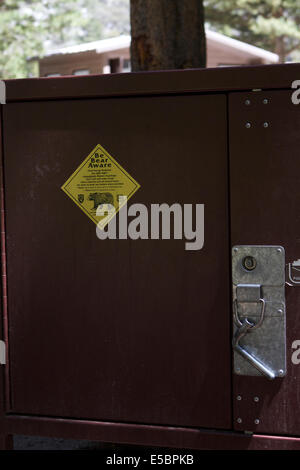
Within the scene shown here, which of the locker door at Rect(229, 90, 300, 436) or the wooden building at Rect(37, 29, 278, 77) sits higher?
the wooden building at Rect(37, 29, 278, 77)

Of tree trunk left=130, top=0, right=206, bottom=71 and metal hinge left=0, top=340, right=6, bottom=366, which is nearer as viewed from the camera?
metal hinge left=0, top=340, right=6, bottom=366

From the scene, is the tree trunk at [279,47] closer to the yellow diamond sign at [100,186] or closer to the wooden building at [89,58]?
the wooden building at [89,58]

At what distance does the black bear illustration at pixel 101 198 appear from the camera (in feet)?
8.43

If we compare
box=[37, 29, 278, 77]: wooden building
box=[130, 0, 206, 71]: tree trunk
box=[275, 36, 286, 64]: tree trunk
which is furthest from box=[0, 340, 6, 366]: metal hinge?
box=[275, 36, 286, 64]: tree trunk

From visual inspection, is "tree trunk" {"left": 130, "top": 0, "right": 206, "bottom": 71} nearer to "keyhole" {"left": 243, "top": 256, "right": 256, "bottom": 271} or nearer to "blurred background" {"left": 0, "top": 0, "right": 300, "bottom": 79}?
"blurred background" {"left": 0, "top": 0, "right": 300, "bottom": 79}

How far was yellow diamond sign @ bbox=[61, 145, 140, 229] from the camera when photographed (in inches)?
100

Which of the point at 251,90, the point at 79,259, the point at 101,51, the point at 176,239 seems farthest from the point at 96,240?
the point at 101,51

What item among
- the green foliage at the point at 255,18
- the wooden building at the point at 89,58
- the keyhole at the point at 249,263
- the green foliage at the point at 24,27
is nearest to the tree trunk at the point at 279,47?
the green foliage at the point at 255,18

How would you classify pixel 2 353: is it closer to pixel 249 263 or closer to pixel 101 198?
pixel 101 198

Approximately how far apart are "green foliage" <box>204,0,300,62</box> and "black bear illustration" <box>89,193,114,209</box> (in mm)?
20540

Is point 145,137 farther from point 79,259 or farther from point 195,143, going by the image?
point 79,259

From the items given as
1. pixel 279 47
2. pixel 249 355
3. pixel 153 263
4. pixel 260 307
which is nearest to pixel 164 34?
pixel 153 263

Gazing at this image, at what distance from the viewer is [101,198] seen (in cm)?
258

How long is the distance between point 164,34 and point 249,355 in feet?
7.86
